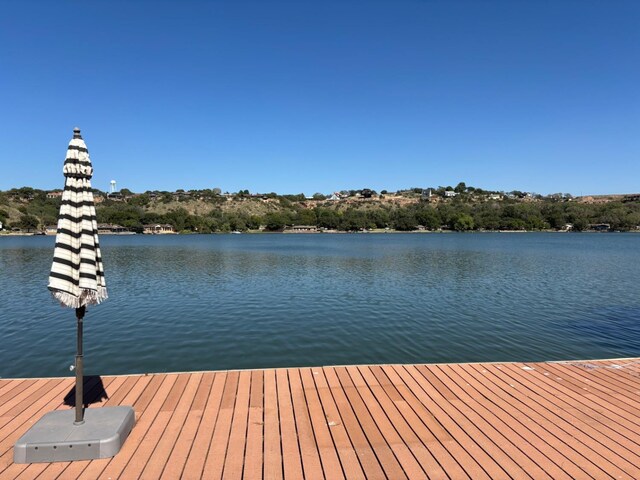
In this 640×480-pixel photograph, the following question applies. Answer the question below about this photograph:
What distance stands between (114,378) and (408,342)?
1007 centimetres

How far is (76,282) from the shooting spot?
4930 millimetres

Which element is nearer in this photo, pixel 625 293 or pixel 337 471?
pixel 337 471

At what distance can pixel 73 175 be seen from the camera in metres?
4.88

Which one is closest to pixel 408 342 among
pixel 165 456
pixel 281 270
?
pixel 165 456

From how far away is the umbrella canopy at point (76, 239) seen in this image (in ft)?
15.8

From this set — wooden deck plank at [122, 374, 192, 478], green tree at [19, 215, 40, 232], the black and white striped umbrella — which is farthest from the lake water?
green tree at [19, 215, 40, 232]

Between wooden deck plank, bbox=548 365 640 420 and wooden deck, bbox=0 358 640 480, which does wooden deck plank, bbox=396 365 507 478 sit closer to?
wooden deck, bbox=0 358 640 480

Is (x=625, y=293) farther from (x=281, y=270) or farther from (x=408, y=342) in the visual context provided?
(x=281, y=270)

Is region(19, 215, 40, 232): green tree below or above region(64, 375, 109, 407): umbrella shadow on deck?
above

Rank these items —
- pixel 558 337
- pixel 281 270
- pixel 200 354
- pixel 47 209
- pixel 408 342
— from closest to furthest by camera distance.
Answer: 1. pixel 200 354
2. pixel 408 342
3. pixel 558 337
4. pixel 281 270
5. pixel 47 209

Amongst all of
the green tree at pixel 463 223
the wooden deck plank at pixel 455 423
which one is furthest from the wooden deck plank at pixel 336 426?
the green tree at pixel 463 223

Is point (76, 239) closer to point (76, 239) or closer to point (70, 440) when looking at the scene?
point (76, 239)

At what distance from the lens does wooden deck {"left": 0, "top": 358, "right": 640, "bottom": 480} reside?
4.64 m

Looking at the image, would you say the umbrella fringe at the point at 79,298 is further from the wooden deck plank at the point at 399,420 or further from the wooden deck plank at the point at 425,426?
the wooden deck plank at the point at 425,426
